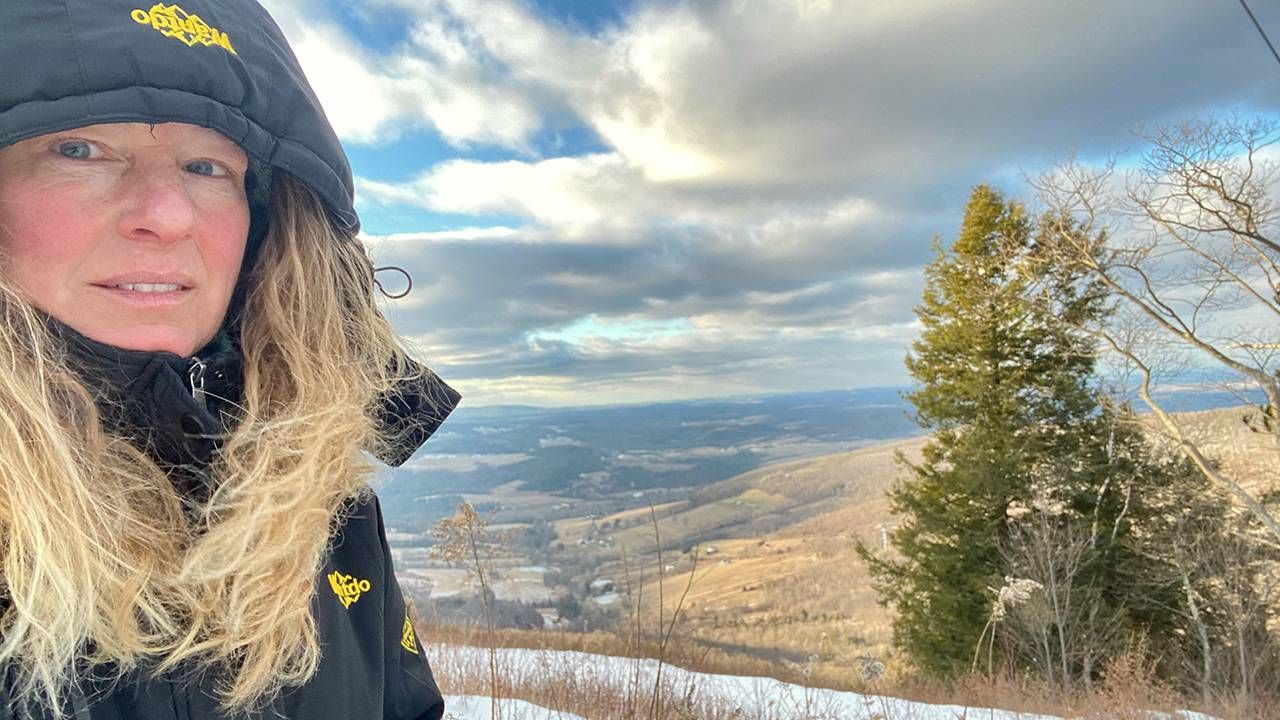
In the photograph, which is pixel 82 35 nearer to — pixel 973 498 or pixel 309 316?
pixel 309 316

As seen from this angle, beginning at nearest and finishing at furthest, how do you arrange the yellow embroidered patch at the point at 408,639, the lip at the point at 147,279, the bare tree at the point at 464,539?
the lip at the point at 147,279, the yellow embroidered patch at the point at 408,639, the bare tree at the point at 464,539

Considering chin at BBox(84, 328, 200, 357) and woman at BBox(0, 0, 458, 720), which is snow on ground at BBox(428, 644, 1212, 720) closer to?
woman at BBox(0, 0, 458, 720)

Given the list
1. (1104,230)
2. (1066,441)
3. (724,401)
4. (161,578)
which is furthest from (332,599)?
(724,401)

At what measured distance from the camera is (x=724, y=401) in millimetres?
151250

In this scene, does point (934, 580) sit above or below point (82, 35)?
below

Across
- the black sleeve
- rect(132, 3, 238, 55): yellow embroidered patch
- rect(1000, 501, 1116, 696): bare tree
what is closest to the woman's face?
rect(132, 3, 238, 55): yellow embroidered patch

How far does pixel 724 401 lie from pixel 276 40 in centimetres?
15180

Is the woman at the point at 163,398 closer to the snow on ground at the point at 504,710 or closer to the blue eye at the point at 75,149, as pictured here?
the blue eye at the point at 75,149

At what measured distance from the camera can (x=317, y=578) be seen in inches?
50.3

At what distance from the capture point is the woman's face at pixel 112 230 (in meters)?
0.93

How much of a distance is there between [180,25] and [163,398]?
0.58 metres

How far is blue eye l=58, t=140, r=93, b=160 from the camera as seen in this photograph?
3.06 ft

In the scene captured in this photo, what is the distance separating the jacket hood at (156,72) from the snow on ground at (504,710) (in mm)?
4988

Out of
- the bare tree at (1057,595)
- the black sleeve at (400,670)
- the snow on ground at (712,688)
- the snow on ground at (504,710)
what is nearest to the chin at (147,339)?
the black sleeve at (400,670)
